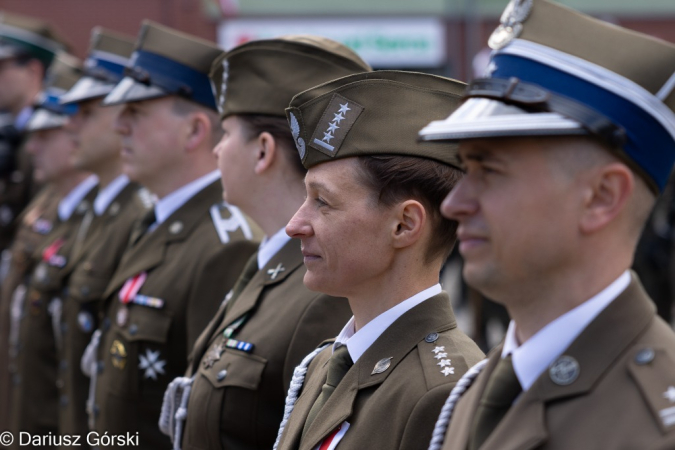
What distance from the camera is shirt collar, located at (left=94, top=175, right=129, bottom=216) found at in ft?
17.4

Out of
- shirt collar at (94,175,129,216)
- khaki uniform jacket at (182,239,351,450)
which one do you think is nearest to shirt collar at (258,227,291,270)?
khaki uniform jacket at (182,239,351,450)

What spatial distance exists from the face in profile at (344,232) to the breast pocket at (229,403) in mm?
567

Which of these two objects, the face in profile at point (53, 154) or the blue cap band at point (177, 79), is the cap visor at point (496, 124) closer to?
the blue cap band at point (177, 79)

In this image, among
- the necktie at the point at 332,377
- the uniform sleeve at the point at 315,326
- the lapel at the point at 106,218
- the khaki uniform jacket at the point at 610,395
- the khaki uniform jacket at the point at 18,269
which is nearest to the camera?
the khaki uniform jacket at the point at 610,395

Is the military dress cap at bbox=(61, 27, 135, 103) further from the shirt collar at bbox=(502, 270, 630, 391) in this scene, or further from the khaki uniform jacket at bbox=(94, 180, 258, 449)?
the shirt collar at bbox=(502, 270, 630, 391)

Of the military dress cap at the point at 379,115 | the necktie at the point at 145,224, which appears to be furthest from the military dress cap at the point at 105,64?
the military dress cap at the point at 379,115

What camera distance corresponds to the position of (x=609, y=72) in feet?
5.72

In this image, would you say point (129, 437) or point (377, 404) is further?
point (129, 437)

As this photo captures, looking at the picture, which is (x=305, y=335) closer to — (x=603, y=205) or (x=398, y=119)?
(x=398, y=119)

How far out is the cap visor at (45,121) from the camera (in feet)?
20.5

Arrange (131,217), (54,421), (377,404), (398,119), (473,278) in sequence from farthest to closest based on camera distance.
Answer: (54,421)
(131,217)
(398,119)
(377,404)
(473,278)

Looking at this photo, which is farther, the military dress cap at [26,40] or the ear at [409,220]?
the military dress cap at [26,40]

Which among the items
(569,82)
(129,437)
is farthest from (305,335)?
(569,82)

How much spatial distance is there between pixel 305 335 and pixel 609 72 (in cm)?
148
